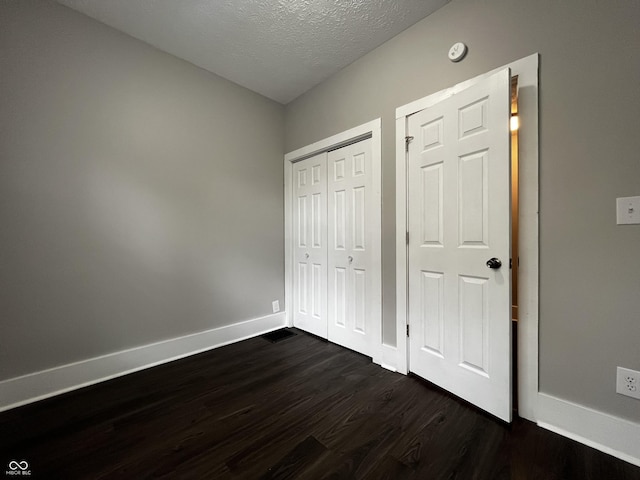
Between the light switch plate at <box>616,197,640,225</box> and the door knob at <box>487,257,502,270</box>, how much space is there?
1.72ft

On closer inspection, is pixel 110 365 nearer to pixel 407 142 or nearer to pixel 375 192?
pixel 375 192

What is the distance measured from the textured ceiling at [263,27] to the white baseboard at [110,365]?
2605mm

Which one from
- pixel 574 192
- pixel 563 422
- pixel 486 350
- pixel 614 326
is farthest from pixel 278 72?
pixel 563 422

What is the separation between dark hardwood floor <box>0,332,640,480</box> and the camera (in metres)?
1.16

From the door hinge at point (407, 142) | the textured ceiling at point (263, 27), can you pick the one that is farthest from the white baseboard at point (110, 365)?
the textured ceiling at point (263, 27)

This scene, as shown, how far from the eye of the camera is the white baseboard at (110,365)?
1641 millimetres

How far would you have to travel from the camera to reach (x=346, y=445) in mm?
1309

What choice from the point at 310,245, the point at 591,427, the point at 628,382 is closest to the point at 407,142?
the point at 310,245

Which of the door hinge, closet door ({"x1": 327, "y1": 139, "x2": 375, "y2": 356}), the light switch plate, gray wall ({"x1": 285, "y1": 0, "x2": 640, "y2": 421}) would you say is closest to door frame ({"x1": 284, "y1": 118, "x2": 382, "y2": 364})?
closet door ({"x1": 327, "y1": 139, "x2": 375, "y2": 356})

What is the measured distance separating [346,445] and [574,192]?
1806 mm

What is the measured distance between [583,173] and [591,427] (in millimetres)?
1310

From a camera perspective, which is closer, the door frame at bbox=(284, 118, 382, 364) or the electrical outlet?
the electrical outlet

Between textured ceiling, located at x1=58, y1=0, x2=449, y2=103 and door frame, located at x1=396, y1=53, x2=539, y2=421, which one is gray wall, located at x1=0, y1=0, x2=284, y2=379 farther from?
door frame, located at x1=396, y1=53, x2=539, y2=421

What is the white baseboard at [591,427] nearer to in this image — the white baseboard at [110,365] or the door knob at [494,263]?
the door knob at [494,263]
